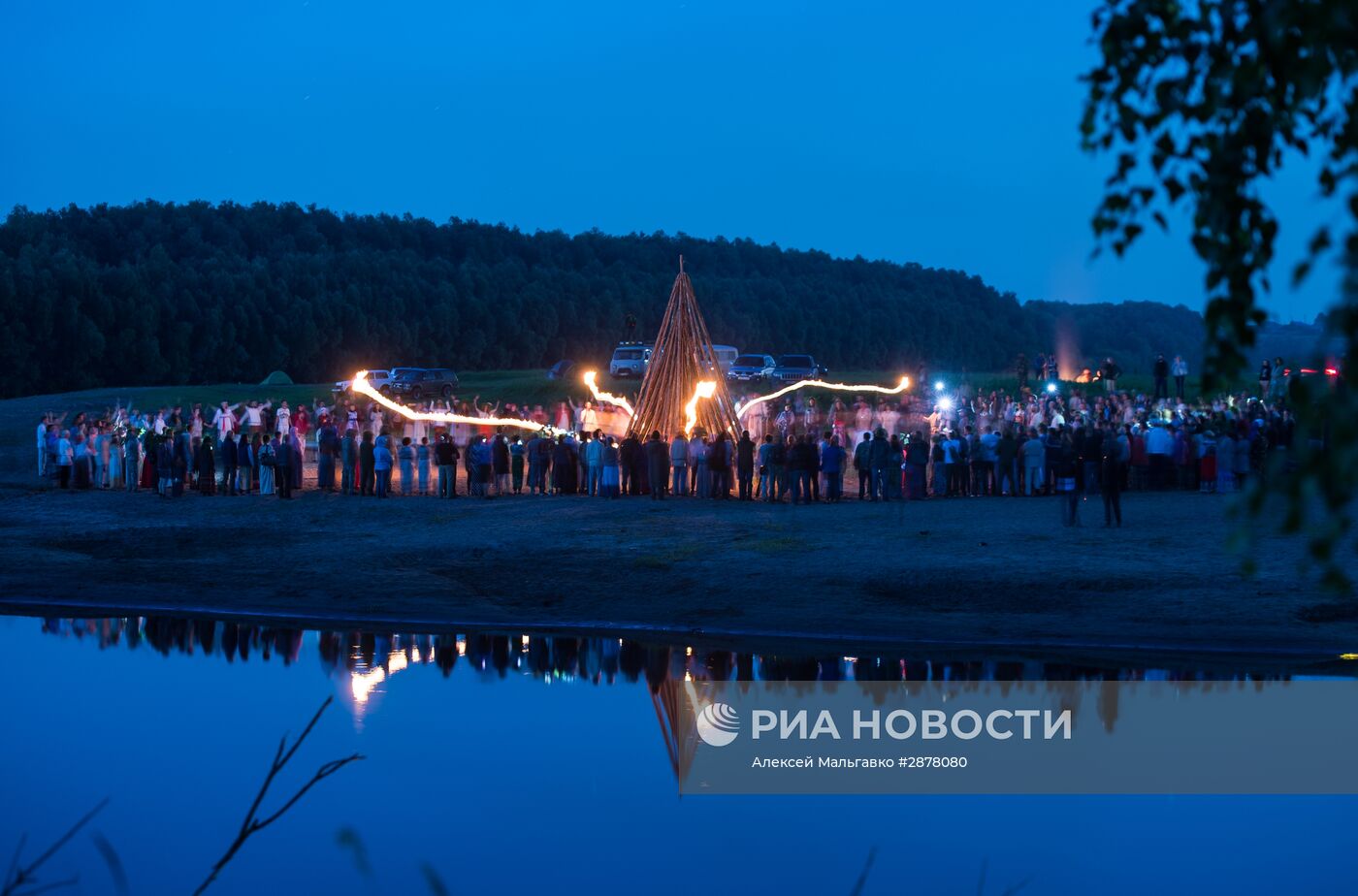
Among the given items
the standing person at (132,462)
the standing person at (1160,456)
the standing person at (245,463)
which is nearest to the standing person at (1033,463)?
Answer: the standing person at (1160,456)

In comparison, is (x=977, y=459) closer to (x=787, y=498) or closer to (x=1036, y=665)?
(x=787, y=498)

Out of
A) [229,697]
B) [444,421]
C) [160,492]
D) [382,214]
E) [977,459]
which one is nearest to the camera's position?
[229,697]

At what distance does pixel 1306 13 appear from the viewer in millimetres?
3805

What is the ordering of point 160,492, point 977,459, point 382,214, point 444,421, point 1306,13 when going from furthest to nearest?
1. point 382,214
2. point 444,421
3. point 160,492
4. point 977,459
5. point 1306,13

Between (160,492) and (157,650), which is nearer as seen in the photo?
(157,650)

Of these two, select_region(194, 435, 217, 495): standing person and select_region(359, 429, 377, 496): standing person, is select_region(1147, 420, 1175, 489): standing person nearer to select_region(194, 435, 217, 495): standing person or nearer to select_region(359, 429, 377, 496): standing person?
select_region(359, 429, 377, 496): standing person

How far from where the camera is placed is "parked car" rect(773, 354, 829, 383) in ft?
183

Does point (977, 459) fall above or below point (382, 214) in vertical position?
below

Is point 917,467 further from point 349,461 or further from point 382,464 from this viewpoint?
point 349,461

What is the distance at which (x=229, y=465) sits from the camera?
99.1ft

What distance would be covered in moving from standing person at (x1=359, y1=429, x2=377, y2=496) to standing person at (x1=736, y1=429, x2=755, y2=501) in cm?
663

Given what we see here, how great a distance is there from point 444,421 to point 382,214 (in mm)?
93925

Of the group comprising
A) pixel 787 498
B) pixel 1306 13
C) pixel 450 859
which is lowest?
pixel 450 859

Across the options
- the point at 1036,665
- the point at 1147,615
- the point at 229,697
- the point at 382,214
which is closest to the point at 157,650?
the point at 229,697
